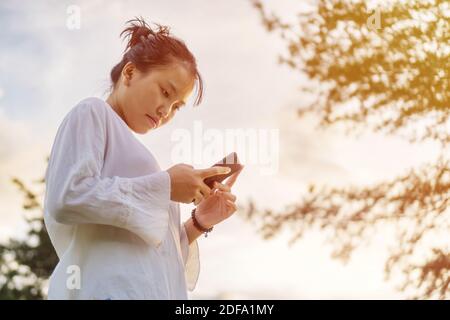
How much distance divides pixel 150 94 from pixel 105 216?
0.98 ft

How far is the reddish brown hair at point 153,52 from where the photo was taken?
1.17 meters

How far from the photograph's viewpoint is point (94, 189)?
93 centimetres

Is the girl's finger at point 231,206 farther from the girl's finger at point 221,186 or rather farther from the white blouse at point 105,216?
the white blouse at point 105,216

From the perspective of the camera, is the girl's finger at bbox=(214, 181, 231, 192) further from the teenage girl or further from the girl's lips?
the girl's lips

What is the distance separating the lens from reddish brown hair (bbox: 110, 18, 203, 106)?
1.17m

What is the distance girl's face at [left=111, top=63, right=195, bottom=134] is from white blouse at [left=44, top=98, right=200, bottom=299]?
84 mm

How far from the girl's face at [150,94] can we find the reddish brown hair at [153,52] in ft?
0.05

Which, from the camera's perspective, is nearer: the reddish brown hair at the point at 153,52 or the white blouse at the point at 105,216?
the white blouse at the point at 105,216

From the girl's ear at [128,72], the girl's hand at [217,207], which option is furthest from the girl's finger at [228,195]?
the girl's ear at [128,72]

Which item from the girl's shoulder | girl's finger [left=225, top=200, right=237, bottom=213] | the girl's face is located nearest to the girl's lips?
the girl's face

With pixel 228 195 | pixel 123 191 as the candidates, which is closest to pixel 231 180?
pixel 228 195

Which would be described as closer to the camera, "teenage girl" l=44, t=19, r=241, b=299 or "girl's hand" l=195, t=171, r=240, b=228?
"teenage girl" l=44, t=19, r=241, b=299

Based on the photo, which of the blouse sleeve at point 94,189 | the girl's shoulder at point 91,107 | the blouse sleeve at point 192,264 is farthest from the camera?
the blouse sleeve at point 192,264
